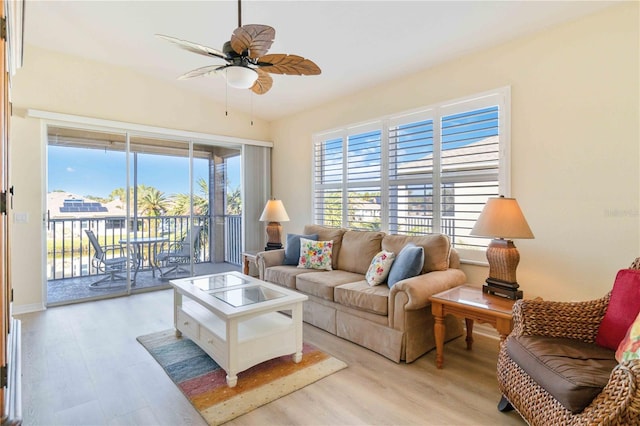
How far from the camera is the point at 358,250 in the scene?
12.2 feet

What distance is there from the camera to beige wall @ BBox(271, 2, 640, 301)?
239 cm

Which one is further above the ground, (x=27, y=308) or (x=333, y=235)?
(x=333, y=235)

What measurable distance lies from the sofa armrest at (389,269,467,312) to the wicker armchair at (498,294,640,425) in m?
0.64

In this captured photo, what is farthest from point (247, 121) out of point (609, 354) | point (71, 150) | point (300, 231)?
point (609, 354)

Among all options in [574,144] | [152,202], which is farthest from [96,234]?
[574,144]

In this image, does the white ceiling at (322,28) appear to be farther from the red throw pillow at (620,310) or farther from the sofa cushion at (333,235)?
the red throw pillow at (620,310)

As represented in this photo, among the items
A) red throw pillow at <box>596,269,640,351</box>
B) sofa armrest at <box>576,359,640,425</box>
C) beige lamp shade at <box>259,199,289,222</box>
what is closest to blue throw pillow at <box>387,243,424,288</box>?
red throw pillow at <box>596,269,640,351</box>

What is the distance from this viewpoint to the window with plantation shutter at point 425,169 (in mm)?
3105

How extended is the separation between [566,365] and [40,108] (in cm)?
537

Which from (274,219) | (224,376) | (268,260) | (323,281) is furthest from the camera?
(274,219)

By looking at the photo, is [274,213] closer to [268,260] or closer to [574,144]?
[268,260]

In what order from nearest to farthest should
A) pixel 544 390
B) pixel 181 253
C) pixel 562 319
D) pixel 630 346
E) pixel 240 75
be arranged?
1. pixel 630 346
2. pixel 544 390
3. pixel 562 319
4. pixel 240 75
5. pixel 181 253

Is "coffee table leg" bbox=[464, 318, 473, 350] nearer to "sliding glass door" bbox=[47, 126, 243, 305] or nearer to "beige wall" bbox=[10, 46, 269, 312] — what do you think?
"sliding glass door" bbox=[47, 126, 243, 305]

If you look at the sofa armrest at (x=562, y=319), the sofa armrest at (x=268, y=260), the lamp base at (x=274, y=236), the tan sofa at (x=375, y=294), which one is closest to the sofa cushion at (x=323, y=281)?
the tan sofa at (x=375, y=294)
